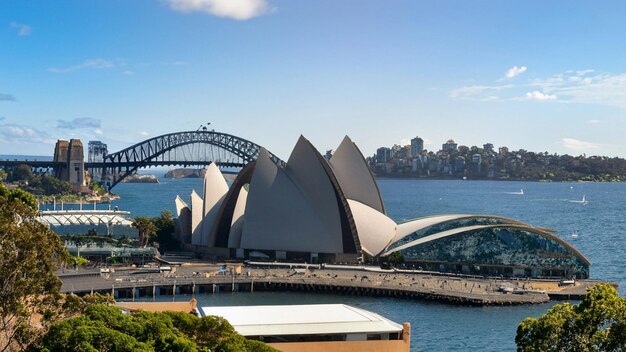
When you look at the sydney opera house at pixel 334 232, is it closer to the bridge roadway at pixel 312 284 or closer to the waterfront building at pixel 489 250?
the waterfront building at pixel 489 250

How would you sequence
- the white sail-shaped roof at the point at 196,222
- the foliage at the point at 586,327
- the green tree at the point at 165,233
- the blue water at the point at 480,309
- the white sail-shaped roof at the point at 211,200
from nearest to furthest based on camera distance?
the foliage at the point at 586,327
the blue water at the point at 480,309
the white sail-shaped roof at the point at 211,200
the white sail-shaped roof at the point at 196,222
the green tree at the point at 165,233

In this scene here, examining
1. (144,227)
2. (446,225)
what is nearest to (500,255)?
(446,225)

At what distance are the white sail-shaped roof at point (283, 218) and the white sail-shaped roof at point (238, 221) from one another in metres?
0.88

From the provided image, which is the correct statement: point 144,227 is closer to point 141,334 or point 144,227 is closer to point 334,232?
point 334,232

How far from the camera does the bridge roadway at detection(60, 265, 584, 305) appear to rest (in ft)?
139

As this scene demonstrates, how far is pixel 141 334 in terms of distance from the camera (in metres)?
19.2

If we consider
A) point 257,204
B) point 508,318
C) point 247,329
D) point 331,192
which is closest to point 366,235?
point 331,192

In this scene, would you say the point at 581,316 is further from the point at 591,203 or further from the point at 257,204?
the point at 591,203

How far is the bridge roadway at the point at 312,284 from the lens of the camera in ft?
139

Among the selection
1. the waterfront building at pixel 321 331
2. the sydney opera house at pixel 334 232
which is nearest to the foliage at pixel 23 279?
the waterfront building at pixel 321 331

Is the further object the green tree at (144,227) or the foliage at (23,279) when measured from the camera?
the green tree at (144,227)

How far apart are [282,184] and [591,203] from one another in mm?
108142

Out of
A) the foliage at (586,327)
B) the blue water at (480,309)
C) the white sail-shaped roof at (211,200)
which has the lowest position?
the blue water at (480,309)

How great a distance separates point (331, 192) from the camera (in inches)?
2133
